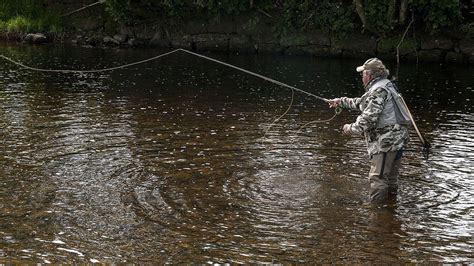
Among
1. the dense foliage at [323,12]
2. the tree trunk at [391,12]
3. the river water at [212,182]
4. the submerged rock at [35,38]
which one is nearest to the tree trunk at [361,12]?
the dense foliage at [323,12]

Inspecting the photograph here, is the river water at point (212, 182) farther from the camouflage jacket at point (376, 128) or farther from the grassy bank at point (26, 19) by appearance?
the grassy bank at point (26, 19)

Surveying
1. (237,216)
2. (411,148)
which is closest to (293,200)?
(237,216)

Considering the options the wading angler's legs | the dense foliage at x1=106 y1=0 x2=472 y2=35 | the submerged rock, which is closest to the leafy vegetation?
the dense foliage at x1=106 y1=0 x2=472 y2=35

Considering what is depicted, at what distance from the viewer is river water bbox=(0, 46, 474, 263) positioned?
7820 millimetres

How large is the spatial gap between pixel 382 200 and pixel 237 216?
2.20m

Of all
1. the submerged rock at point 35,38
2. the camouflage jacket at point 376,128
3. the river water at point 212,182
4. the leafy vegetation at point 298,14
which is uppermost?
the leafy vegetation at point 298,14

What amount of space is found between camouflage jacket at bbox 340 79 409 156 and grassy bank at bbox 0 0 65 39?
26.9 m

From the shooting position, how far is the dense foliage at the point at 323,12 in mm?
27141

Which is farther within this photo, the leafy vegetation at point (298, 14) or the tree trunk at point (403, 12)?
the leafy vegetation at point (298, 14)

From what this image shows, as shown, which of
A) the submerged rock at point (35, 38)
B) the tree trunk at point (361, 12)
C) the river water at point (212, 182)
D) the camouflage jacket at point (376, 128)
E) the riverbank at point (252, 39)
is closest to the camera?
the river water at point (212, 182)

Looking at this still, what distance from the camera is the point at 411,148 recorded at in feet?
42.9

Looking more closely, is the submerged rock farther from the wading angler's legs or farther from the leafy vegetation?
the wading angler's legs

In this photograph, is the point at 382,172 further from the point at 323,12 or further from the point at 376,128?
the point at 323,12

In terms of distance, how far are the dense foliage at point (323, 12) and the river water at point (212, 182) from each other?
8507 mm
